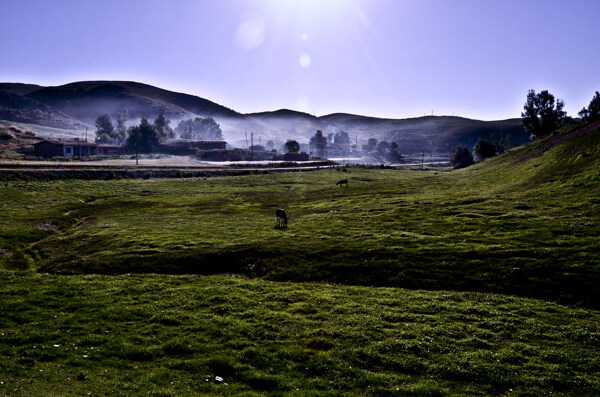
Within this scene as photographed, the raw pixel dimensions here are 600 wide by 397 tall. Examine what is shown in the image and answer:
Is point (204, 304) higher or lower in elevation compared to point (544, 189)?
lower

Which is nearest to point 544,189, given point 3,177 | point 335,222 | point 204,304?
point 335,222

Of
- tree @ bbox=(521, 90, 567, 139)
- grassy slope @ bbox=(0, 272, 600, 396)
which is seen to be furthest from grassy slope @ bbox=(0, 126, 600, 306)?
tree @ bbox=(521, 90, 567, 139)

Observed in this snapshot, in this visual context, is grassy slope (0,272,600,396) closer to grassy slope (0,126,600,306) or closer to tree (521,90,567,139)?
grassy slope (0,126,600,306)

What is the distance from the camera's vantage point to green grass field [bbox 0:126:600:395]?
A: 20406mm

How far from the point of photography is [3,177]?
104 metres

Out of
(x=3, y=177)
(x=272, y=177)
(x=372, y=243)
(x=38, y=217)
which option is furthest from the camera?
(x=272, y=177)

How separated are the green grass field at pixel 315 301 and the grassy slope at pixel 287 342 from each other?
0.12m

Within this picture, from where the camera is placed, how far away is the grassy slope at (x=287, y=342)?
19.5 meters

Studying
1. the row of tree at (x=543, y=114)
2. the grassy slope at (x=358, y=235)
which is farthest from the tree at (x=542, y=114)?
the grassy slope at (x=358, y=235)

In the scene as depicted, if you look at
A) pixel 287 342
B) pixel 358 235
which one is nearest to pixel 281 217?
pixel 358 235

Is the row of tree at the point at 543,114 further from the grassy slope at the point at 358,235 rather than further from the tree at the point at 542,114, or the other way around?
the grassy slope at the point at 358,235

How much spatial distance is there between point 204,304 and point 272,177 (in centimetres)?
12445

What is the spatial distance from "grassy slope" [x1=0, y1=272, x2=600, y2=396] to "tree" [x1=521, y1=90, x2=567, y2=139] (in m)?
193

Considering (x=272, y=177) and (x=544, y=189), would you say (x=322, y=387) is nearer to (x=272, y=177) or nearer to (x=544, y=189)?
(x=544, y=189)
